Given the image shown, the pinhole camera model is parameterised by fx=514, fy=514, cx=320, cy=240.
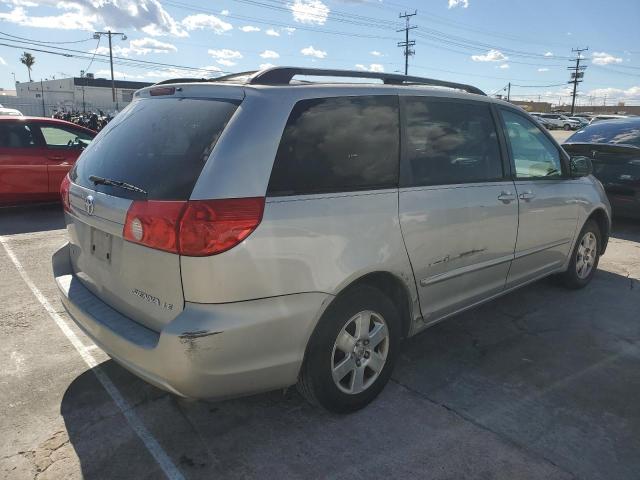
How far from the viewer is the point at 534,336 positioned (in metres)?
4.06

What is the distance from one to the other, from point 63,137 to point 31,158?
714 millimetres

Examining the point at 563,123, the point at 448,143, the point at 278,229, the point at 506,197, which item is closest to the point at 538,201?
the point at 506,197

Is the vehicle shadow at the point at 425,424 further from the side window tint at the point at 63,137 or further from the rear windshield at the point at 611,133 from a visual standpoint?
the side window tint at the point at 63,137

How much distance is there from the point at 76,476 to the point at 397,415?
5.48 ft

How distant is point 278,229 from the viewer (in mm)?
2354

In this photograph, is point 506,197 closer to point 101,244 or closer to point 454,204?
point 454,204

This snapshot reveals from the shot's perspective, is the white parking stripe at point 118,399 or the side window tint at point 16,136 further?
the side window tint at point 16,136

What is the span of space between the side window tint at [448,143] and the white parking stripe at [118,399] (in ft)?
6.35

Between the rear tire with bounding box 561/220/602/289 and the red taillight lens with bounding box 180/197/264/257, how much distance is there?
3821mm

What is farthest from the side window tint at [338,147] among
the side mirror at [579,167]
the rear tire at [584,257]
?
the rear tire at [584,257]

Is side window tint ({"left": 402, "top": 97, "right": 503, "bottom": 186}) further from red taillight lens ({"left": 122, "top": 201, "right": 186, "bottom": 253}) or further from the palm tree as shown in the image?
the palm tree

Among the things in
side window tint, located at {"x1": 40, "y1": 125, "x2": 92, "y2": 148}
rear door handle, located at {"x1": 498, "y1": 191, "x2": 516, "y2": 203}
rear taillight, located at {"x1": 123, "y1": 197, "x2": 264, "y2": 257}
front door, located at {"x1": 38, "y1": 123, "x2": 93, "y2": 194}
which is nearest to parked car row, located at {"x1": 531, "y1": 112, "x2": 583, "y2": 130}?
side window tint, located at {"x1": 40, "y1": 125, "x2": 92, "y2": 148}

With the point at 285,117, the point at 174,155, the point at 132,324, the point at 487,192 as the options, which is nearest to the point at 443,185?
the point at 487,192

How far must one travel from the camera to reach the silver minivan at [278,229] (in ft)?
7.47
